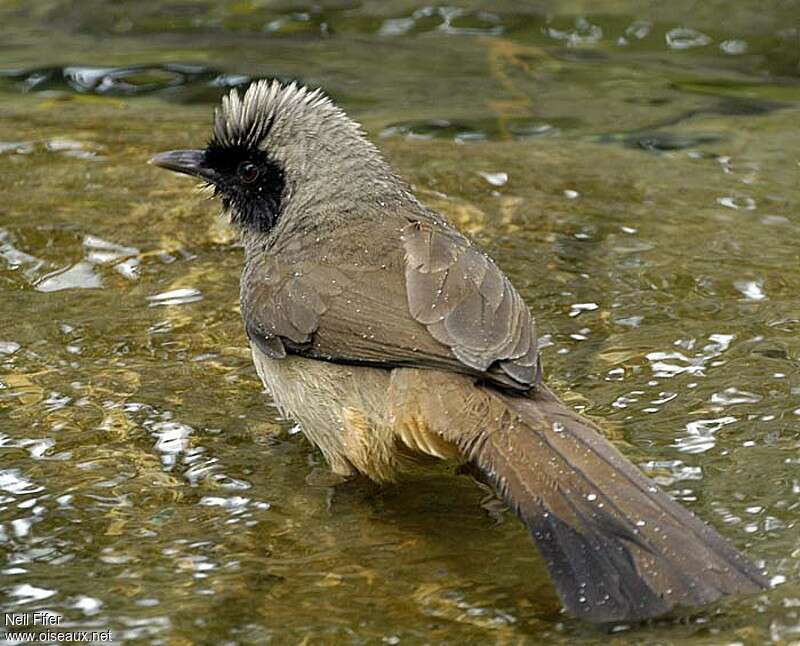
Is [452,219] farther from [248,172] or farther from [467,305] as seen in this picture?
[467,305]

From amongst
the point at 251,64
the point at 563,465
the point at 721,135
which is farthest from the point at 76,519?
the point at 251,64

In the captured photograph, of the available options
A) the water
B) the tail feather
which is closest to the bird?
the tail feather

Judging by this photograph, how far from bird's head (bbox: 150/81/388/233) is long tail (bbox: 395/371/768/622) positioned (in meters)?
1.42

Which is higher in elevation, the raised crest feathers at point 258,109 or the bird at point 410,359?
the raised crest feathers at point 258,109

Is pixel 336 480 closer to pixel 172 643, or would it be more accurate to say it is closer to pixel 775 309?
pixel 172 643

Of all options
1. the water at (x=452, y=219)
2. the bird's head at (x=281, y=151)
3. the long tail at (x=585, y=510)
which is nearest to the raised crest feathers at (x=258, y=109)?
the bird's head at (x=281, y=151)

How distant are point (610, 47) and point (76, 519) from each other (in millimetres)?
7040

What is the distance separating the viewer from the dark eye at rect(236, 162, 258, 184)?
19.4ft

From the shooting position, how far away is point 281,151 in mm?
5840

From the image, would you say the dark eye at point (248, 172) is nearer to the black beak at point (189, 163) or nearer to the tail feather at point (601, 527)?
the black beak at point (189, 163)

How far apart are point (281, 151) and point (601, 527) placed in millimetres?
2434

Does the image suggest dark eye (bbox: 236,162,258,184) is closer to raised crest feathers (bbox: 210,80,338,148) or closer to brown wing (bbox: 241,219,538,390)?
raised crest feathers (bbox: 210,80,338,148)

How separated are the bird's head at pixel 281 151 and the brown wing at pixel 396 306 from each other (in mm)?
324

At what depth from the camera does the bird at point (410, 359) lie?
3902 mm
